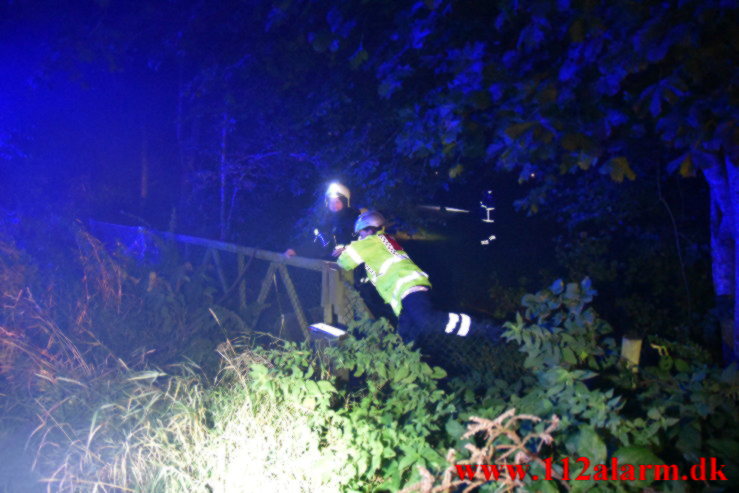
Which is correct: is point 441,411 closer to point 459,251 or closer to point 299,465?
point 299,465

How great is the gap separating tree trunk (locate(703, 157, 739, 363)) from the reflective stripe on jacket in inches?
79.3

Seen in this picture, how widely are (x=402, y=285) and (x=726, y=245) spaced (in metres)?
2.34

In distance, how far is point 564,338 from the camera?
90.7 inches

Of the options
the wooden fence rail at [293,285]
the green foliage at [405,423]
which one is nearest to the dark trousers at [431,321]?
the wooden fence rail at [293,285]

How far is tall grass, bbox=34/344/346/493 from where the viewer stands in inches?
79.7

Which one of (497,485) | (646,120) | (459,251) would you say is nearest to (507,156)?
(646,120)

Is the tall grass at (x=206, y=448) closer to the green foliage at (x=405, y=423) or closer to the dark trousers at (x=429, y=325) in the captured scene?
the green foliage at (x=405, y=423)

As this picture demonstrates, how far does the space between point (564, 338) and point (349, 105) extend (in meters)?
3.84

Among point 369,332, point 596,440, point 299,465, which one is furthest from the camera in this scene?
point 369,332

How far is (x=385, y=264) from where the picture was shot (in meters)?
3.69

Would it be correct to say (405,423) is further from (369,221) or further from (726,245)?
(726,245)

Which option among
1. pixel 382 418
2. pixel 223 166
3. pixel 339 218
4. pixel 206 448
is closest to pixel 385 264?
pixel 339 218

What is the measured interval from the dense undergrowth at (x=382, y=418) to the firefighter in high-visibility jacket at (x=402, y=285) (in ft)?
1.22

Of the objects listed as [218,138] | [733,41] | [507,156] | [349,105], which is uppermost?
[218,138]
